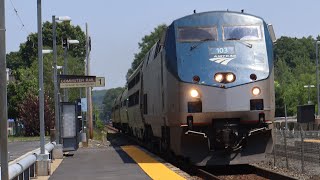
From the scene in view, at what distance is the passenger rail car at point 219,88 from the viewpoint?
15.6m

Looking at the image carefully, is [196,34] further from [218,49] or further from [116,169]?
[116,169]

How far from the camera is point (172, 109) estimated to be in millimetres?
16234

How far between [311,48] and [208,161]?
15608 centimetres

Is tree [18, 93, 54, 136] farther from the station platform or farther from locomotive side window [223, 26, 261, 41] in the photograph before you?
locomotive side window [223, 26, 261, 41]

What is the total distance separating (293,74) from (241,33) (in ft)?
358

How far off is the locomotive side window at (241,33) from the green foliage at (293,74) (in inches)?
2053

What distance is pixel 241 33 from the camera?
16750 millimetres

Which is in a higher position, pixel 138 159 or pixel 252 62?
pixel 252 62

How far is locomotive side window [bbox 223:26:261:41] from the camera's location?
54.5 ft

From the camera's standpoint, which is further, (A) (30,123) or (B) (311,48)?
(B) (311,48)

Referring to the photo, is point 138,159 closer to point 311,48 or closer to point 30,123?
point 30,123

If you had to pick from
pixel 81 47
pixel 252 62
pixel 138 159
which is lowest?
pixel 138 159

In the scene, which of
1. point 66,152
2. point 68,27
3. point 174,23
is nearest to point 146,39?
point 68,27

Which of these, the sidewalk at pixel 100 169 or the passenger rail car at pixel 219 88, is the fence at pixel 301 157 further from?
the sidewalk at pixel 100 169
